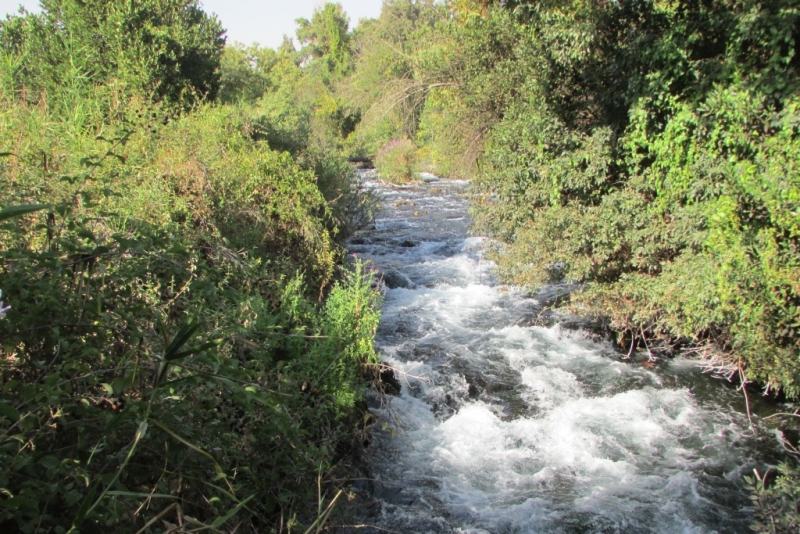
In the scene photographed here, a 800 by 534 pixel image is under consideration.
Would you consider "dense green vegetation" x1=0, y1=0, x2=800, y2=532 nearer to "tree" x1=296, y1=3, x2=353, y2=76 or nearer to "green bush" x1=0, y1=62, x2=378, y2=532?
"green bush" x1=0, y1=62, x2=378, y2=532

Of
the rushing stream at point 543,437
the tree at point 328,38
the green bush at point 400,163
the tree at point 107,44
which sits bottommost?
the rushing stream at point 543,437

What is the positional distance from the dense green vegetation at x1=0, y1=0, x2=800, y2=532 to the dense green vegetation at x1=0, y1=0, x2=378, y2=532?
29 millimetres

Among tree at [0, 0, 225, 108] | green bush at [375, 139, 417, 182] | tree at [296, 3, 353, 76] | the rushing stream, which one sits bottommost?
the rushing stream

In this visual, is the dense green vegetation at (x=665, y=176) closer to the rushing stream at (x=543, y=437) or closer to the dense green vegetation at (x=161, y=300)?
the rushing stream at (x=543, y=437)

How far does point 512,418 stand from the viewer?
280 inches

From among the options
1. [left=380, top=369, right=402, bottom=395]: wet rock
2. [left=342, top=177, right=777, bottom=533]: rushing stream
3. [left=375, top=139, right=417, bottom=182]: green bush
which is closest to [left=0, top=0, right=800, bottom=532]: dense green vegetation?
[left=342, top=177, right=777, bottom=533]: rushing stream

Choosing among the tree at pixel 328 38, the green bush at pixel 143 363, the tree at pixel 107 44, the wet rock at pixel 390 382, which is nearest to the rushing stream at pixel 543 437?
the wet rock at pixel 390 382

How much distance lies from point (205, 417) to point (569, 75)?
24.8 ft

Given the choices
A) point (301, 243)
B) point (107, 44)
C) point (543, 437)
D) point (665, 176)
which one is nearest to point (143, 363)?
point (543, 437)

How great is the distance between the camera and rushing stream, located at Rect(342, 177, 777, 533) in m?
5.37

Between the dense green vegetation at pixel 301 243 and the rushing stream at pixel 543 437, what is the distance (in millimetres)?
777

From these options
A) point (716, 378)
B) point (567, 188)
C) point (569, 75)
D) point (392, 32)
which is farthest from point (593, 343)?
Answer: point (392, 32)

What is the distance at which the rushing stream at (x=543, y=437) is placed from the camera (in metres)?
5.37

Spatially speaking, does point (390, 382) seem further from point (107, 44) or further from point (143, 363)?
point (107, 44)
